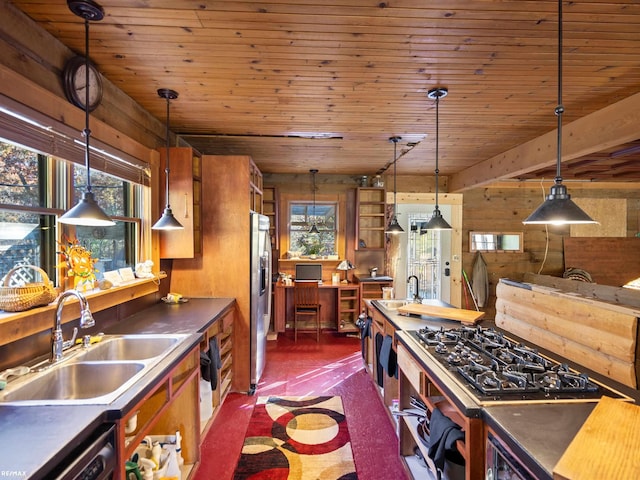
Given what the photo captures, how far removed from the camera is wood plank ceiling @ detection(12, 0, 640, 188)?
4.97ft

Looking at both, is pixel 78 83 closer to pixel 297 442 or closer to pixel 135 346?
pixel 135 346

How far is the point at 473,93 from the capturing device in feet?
7.77

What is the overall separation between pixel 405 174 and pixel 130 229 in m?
4.19

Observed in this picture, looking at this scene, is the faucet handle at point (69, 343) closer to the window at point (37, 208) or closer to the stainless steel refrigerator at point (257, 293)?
the window at point (37, 208)

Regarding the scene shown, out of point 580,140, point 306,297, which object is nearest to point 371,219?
point 306,297

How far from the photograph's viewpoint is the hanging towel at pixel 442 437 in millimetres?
1373

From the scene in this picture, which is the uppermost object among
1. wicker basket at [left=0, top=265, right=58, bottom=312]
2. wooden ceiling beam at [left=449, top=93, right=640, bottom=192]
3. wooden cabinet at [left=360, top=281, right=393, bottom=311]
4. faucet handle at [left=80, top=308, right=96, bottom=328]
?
wooden ceiling beam at [left=449, top=93, right=640, bottom=192]

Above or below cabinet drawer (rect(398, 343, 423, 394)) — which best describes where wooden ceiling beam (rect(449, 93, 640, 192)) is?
above

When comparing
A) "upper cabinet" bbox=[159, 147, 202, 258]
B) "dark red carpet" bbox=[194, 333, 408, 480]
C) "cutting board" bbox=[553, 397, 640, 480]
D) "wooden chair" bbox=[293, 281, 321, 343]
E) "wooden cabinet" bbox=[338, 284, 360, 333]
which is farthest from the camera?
"wooden cabinet" bbox=[338, 284, 360, 333]

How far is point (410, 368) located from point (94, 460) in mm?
1521

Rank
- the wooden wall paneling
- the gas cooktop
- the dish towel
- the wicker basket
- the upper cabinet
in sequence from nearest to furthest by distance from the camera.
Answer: the gas cooktop < the wicker basket < the dish towel < the upper cabinet < the wooden wall paneling

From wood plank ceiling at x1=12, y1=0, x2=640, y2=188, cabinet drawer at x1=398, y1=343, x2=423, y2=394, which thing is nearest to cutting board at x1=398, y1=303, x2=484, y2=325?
cabinet drawer at x1=398, y1=343, x2=423, y2=394

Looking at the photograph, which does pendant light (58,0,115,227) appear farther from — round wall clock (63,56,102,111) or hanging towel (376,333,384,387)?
hanging towel (376,333,384,387)

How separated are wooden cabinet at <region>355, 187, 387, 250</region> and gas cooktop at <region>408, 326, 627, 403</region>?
329 centimetres
